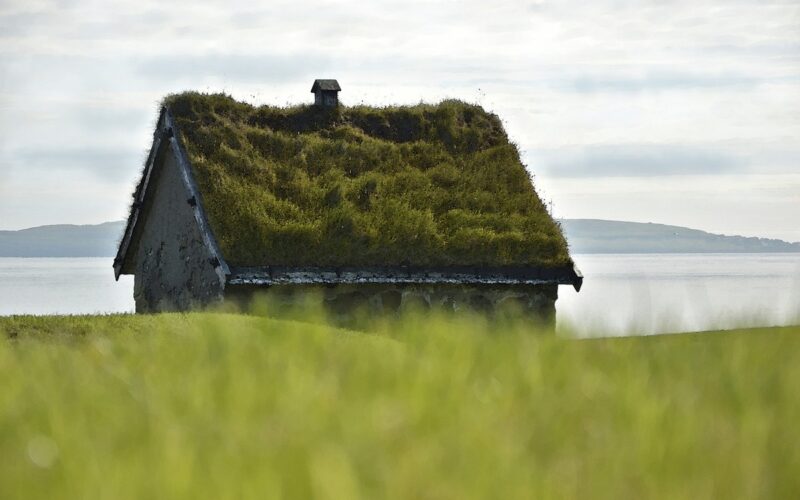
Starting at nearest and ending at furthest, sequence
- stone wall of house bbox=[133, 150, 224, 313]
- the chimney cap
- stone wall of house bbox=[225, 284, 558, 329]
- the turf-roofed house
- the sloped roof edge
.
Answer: stone wall of house bbox=[225, 284, 558, 329] < the sloped roof edge < the turf-roofed house < stone wall of house bbox=[133, 150, 224, 313] < the chimney cap

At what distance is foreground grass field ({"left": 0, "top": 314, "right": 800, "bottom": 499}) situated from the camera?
384 centimetres

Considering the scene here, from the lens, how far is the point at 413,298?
16797mm

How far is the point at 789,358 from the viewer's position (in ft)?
22.6

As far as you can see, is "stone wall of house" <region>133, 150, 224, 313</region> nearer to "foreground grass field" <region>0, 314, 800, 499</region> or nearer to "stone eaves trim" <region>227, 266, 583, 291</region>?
"stone eaves trim" <region>227, 266, 583, 291</region>

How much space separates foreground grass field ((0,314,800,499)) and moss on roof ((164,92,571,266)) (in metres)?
10.0

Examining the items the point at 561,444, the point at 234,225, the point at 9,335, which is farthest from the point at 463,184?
the point at 561,444

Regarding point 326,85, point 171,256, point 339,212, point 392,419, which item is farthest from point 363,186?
point 392,419

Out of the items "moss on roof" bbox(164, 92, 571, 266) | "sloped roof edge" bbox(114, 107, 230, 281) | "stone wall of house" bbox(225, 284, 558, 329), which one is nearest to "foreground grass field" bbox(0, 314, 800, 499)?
"stone wall of house" bbox(225, 284, 558, 329)

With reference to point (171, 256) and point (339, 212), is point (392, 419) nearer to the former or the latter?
point (339, 212)

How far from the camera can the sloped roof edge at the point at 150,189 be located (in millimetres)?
16422

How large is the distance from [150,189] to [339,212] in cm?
474

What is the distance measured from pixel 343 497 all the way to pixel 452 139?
1723 centimetres

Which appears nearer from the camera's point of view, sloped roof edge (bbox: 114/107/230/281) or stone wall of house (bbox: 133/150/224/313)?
sloped roof edge (bbox: 114/107/230/281)

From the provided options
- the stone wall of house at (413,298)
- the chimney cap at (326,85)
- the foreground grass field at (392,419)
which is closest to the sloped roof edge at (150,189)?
the stone wall of house at (413,298)
